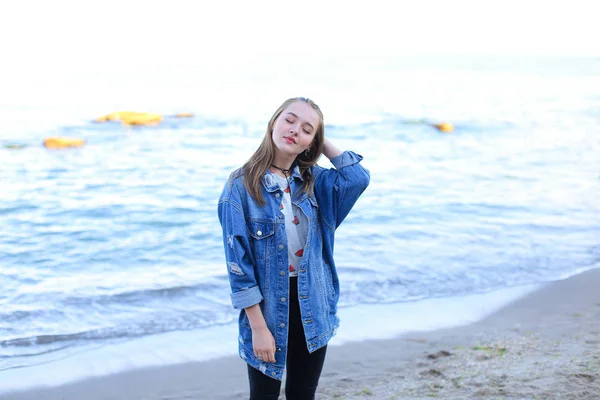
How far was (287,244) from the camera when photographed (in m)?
2.54

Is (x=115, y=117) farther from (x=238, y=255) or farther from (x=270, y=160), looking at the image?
(x=238, y=255)

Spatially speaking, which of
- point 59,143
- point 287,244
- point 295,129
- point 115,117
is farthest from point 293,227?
point 115,117

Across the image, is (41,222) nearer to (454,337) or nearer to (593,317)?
(454,337)

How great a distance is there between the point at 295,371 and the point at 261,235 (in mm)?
626

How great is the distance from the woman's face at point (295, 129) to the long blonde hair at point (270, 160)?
0.03 meters

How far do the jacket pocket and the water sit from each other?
3078 millimetres

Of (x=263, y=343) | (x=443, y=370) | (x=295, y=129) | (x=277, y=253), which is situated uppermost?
(x=295, y=129)

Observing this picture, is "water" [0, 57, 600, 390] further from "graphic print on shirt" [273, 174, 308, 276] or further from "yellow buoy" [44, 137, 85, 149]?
"graphic print on shirt" [273, 174, 308, 276]

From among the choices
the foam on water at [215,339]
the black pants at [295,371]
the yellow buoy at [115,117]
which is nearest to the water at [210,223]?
the foam on water at [215,339]

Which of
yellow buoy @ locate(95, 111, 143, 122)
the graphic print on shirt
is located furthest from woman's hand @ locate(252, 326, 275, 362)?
yellow buoy @ locate(95, 111, 143, 122)

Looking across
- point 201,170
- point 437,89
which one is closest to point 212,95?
point 437,89

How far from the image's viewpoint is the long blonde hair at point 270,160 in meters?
2.52

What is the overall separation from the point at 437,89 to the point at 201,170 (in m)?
37.0

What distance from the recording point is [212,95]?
41.5 metres
